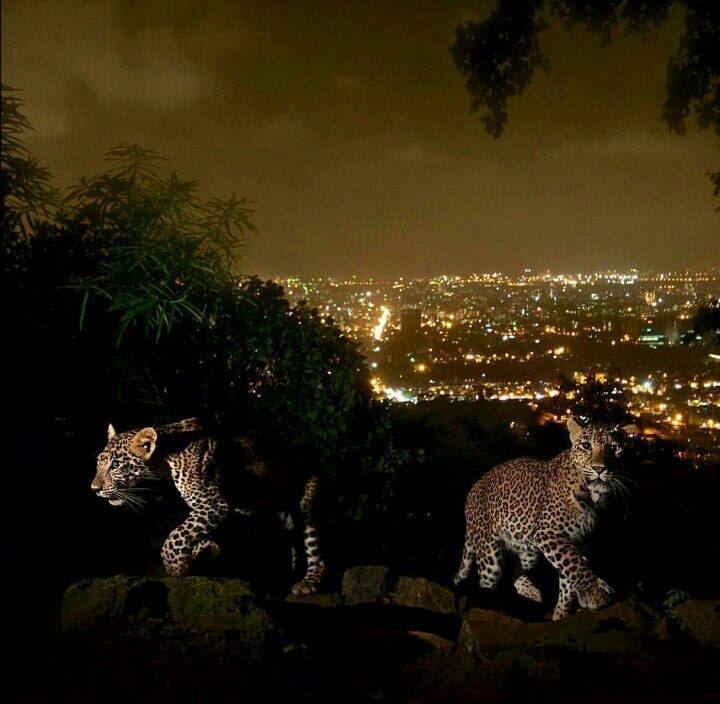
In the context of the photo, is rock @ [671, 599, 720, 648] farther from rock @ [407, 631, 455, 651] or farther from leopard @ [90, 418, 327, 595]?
leopard @ [90, 418, 327, 595]

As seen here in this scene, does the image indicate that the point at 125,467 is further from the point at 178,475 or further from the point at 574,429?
the point at 574,429

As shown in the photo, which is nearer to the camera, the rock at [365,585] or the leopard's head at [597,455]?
the leopard's head at [597,455]

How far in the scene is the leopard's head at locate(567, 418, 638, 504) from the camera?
6254mm

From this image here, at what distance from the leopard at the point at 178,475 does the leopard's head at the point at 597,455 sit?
3.38m

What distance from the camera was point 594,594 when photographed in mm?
6164

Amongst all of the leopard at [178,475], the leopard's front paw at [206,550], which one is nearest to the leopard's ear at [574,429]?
the leopard at [178,475]

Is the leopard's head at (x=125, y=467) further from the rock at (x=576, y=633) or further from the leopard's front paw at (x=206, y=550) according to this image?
the rock at (x=576, y=633)

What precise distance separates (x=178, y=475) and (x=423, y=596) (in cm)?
263

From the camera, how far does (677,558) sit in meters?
9.16

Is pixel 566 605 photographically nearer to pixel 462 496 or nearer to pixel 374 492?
pixel 374 492

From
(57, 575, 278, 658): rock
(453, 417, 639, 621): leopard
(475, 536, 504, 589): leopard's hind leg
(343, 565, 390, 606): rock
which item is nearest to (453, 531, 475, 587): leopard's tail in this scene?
(453, 417, 639, 621): leopard

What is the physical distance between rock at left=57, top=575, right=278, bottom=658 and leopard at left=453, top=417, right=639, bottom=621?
297 centimetres

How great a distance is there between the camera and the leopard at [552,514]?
630 cm

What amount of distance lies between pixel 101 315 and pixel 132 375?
0.86 m
